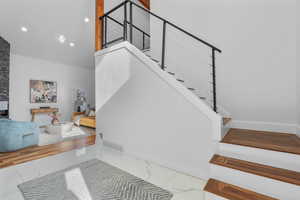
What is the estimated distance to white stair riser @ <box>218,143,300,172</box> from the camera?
1.39 metres

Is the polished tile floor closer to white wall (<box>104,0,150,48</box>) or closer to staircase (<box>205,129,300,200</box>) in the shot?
staircase (<box>205,129,300,200</box>)

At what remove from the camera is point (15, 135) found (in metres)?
2.65

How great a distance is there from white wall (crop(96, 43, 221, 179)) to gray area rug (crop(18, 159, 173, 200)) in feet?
1.92

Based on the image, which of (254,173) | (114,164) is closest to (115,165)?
(114,164)

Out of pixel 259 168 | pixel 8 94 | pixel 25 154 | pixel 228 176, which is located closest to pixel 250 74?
pixel 259 168

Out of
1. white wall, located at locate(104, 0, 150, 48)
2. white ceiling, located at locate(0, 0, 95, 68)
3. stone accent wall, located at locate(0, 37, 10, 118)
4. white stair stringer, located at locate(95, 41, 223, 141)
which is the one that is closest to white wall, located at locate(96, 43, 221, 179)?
white stair stringer, located at locate(95, 41, 223, 141)

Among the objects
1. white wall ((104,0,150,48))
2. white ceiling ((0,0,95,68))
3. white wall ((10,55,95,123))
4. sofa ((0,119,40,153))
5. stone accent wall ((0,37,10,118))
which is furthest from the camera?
white wall ((10,55,95,123))

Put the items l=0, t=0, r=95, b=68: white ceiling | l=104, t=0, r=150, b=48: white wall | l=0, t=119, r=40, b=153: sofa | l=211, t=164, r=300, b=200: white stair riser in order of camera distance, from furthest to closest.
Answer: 1. l=104, t=0, r=150, b=48: white wall
2. l=0, t=0, r=95, b=68: white ceiling
3. l=0, t=119, r=40, b=153: sofa
4. l=211, t=164, r=300, b=200: white stair riser

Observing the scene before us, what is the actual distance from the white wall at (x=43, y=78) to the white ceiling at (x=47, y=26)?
0.36 meters

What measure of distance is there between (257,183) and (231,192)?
0.26 meters

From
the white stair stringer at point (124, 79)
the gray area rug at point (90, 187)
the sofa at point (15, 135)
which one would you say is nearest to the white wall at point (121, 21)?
the white stair stringer at point (124, 79)

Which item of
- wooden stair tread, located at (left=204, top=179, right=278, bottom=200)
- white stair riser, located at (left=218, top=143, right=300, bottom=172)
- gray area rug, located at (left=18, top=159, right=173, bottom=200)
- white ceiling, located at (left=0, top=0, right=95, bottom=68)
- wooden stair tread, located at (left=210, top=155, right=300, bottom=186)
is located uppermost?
white ceiling, located at (left=0, top=0, right=95, bottom=68)

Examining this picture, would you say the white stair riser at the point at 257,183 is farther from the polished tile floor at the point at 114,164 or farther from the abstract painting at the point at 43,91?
the abstract painting at the point at 43,91

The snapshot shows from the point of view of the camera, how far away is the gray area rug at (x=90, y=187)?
1.58 meters
